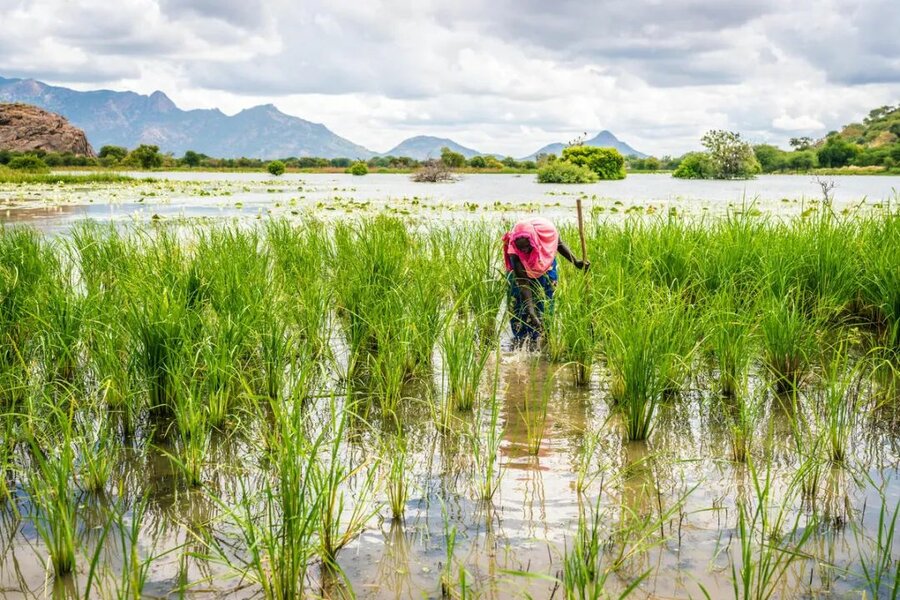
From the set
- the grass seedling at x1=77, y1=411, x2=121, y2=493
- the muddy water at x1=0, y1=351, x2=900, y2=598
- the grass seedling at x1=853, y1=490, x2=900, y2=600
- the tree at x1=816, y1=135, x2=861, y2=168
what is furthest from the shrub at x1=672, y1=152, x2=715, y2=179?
the grass seedling at x1=77, y1=411, x2=121, y2=493

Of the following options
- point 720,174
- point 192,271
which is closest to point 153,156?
point 720,174

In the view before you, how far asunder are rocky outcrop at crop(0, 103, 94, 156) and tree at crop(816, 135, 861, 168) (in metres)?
71.0

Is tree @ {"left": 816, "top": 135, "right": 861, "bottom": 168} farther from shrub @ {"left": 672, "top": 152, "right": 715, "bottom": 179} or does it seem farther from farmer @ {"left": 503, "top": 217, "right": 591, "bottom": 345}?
farmer @ {"left": 503, "top": 217, "right": 591, "bottom": 345}

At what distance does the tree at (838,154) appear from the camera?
4441 centimetres

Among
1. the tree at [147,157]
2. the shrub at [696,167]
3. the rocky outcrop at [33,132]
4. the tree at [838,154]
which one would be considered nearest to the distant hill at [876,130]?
the tree at [838,154]

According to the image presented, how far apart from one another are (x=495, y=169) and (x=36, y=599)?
53.1 metres

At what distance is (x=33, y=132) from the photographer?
73.6 m

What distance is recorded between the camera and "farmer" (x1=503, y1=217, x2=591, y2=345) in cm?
548

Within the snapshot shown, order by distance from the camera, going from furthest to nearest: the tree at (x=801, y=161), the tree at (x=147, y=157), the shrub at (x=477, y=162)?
the shrub at (x=477, y=162) < the tree at (x=147, y=157) < the tree at (x=801, y=161)

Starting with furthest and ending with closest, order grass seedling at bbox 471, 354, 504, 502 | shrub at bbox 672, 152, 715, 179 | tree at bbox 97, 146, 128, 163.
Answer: tree at bbox 97, 146, 128, 163
shrub at bbox 672, 152, 715, 179
grass seedling at bbox 471, 354, 504, 502

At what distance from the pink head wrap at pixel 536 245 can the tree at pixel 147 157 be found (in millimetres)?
53764

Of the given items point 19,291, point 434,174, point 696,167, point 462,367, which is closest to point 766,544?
point 462,367

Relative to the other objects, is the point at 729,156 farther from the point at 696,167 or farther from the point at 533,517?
the point at 533,517

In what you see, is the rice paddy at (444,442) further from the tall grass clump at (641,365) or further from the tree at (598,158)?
the tree at (598,158)
